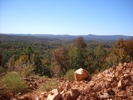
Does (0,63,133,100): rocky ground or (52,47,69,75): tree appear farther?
(52,47,69,75): tree

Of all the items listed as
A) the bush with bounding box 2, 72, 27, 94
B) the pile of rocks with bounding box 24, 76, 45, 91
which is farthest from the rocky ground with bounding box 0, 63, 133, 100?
the pile of rocks with bounding box 24, 76, 45, 91

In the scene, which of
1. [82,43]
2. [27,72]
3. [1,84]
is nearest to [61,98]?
[1,84]

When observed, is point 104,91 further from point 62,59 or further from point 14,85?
point 62,59

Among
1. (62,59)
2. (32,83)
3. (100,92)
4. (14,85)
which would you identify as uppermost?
(100,92)

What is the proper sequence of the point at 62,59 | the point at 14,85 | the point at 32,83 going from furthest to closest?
the point at 62,59 < the point at 32,83 < the point at 14,85

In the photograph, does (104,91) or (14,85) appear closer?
(104,91)

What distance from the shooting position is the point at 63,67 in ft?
83.8

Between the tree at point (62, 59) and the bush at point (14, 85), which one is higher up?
Answer: the bush at point (14, 85)

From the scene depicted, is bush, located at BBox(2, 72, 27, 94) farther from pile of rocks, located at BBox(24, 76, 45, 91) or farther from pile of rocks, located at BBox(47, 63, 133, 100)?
pile of rocks, located at BBox(47, 63, 133, 100)

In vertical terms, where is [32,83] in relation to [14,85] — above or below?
below

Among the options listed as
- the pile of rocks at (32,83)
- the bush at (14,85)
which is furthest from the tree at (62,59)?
the bush at (14,85)

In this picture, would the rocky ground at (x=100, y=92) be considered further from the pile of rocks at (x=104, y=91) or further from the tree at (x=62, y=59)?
the tree at (x=62, y=59)

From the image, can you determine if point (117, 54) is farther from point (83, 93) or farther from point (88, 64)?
point (83, 93)

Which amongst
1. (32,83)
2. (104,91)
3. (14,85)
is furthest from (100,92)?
(32,83)
